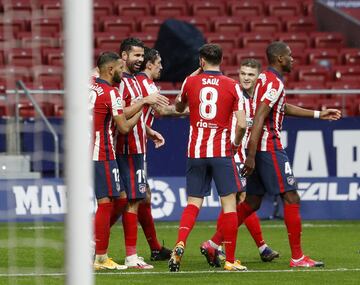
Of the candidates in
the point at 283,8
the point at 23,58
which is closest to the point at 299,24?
the point at 283,8

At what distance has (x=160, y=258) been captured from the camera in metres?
10.4

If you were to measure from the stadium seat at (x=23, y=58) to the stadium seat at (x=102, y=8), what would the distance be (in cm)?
413

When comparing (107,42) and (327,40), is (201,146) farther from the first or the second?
(327,40)

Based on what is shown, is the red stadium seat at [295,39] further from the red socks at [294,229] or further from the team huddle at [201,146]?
the red socks at [294,229]

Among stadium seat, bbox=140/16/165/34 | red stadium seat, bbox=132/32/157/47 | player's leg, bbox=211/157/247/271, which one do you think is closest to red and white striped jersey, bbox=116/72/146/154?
player's leg, bbox=211/157/247/271

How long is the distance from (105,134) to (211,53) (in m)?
1.10

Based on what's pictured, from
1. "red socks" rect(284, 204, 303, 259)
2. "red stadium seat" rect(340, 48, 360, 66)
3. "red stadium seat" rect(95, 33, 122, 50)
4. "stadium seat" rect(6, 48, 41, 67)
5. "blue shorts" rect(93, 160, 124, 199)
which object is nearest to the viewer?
"blue shorts" rect(93, 160, 124, 199)

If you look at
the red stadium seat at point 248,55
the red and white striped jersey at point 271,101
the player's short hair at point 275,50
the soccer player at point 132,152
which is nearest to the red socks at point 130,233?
the soccer player at point 132,152

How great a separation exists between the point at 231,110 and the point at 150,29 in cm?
1075

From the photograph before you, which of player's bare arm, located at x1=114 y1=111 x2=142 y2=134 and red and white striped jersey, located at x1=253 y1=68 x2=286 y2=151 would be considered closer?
player's bare arm, located at x1=114 y1=111 x2=142 y2=134

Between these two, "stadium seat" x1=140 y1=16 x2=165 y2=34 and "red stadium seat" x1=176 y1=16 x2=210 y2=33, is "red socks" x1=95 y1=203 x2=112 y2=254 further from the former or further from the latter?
"red stadium seat" x1=176 y1=16 x2=210 y2=33

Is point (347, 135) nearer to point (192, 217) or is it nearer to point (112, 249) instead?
point (112, 249)

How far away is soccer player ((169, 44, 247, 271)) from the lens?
9.21 m

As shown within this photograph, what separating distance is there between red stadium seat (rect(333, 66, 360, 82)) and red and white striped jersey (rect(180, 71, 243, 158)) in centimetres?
957
